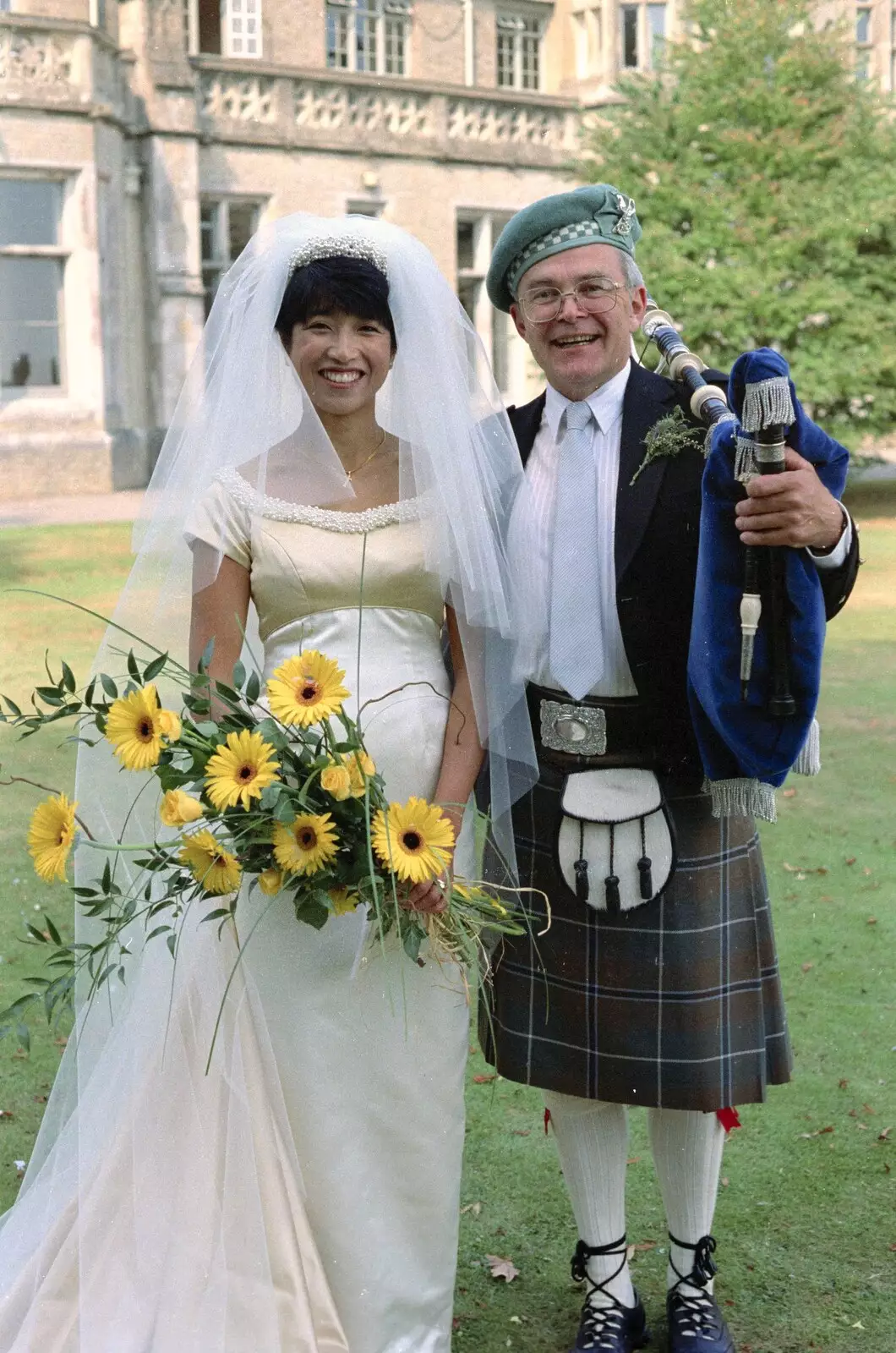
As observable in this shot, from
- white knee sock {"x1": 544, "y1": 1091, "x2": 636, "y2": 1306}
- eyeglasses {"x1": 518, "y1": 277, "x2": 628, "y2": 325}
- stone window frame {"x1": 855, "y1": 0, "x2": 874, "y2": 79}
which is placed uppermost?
stone window frame {"x1": 855, "y1": 0, "x2": 874, "y2": 79}

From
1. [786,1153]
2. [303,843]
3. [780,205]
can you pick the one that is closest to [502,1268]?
[786,1153]

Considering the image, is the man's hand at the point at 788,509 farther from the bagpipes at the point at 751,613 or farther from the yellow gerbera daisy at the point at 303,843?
the yellow gerbera daisy at the point at 303,843

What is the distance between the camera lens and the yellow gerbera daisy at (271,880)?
2.00 meters

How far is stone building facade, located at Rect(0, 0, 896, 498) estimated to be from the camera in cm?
1366

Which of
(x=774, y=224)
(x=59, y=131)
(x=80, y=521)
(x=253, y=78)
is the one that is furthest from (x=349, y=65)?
(x=80, y=521)

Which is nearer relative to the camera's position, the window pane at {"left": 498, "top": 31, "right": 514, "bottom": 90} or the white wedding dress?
the white wedding dress

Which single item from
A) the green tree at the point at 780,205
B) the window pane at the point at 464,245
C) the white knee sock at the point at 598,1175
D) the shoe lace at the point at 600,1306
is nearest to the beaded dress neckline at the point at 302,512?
the white knee sock at the point at 598,1175

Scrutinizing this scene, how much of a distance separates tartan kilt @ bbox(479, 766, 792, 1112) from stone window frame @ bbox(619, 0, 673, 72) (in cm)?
1399

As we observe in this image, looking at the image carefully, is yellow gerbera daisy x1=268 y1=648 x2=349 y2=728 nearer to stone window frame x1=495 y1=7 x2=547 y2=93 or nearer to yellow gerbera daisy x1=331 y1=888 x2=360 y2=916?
yellow gerbera daisy x1=331 y1=888 x2=360 y2=916

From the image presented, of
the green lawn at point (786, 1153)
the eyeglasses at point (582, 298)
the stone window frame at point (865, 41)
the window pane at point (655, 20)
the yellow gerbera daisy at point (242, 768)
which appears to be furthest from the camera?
the window pane at point (655, 20)

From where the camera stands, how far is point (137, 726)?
198 cm

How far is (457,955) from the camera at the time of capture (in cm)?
219

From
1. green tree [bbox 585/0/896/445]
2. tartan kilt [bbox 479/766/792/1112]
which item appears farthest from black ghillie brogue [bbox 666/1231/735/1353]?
green tree [bbox 585/0/896/445]

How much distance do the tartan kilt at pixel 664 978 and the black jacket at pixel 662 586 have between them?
0.14 m
